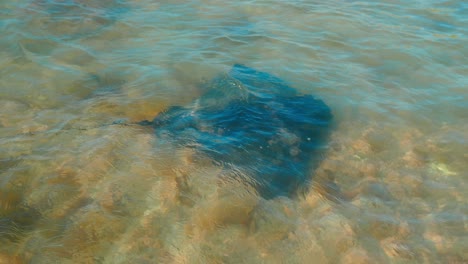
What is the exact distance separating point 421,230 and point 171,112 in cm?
407

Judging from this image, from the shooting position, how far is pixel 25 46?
8.58 m

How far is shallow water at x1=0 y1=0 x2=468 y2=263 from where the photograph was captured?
4477 mm

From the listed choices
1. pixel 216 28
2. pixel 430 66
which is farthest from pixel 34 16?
pixel 430 66

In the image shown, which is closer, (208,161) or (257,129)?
(208,161)

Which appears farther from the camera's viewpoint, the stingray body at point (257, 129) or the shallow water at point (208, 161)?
the stingray body at point (257, 129)

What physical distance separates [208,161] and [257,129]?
1.03 m

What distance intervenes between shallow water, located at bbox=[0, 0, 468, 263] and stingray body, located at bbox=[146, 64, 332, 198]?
246 millimetres

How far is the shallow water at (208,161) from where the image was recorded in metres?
4.48

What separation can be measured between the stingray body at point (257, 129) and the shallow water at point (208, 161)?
0.81 ft

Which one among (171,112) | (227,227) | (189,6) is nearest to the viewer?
(227,227)

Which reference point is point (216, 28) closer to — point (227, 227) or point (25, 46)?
point (25, 46)

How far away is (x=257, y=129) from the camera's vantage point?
6.16 metres

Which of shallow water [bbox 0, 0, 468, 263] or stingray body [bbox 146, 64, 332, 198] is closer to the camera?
shallow water [bbox 0, 0, 468, 263]

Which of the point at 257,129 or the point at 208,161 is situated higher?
the point at 257,129
